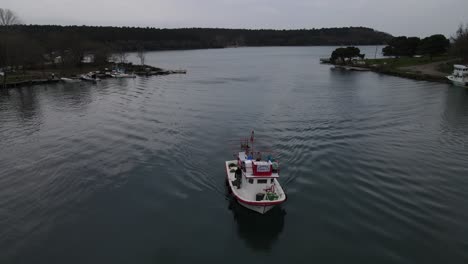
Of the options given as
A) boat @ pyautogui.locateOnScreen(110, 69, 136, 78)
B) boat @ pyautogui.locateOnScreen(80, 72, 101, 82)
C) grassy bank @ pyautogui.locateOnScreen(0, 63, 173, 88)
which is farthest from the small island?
boat @ pyautogui.locateOnScreen(80, 72, 101, 82)

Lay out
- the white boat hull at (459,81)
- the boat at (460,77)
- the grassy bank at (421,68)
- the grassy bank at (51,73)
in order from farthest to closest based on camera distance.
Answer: the grassy bank at (421,68) < the grassy bank at (51,73) < the boat at (460,77) < the white boat hull at (459,81)

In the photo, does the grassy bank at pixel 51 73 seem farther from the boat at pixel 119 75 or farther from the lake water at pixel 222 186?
the lake water at pixel 222 186

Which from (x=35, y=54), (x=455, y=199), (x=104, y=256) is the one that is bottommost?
(x=104, y=256)

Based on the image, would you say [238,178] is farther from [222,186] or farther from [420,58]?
[420,58]

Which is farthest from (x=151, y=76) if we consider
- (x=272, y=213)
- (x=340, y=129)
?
(x=272, y=213)

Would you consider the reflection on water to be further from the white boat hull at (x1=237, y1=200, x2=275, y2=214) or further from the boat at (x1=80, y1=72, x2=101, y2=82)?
the boat at (x1=80, y1=72, x2=101, y2=82)

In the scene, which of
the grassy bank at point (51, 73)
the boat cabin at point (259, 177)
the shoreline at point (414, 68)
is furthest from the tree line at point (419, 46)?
the boat cabin at point (259, 177)

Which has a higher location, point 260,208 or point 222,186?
point 260,208

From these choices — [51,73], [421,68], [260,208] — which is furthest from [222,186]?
[421,68]

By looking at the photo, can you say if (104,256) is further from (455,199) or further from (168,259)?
(455,199)
